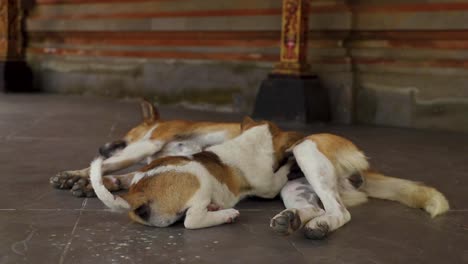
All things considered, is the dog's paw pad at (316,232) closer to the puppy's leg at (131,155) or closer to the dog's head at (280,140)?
the dog's head at (280,140)

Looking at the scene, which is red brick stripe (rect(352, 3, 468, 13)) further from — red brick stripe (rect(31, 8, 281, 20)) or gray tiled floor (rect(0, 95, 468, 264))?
gray tiled floor (rect(0, 95, 468, 264))

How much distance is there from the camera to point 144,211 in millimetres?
2852

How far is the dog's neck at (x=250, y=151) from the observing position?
3.25 metres

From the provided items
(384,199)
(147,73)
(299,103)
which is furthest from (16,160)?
(147,73)

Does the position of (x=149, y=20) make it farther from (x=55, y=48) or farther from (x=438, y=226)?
(x=438, y=226)

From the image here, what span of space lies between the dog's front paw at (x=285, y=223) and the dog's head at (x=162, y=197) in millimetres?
418

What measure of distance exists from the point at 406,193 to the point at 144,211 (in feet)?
5.05

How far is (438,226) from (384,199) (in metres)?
0.54

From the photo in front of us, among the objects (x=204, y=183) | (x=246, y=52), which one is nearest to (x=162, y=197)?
(x=204, y=183)

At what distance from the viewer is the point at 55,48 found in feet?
39.0

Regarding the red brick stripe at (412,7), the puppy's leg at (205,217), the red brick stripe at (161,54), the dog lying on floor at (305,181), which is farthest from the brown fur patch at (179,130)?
the red brick stripe at (161,54)

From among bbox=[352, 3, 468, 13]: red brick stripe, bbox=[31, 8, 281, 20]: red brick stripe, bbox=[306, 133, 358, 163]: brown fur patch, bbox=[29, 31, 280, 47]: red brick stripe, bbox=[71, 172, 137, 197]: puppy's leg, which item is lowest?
bbox=[71, 172, 137, 197]: puppy's leg

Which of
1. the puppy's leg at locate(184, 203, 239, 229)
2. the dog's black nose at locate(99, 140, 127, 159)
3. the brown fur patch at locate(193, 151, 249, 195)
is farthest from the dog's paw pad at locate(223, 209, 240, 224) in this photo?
the dog's black nose at locate(99, 140, 127, 159)

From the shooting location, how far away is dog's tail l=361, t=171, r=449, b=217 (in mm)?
3225
